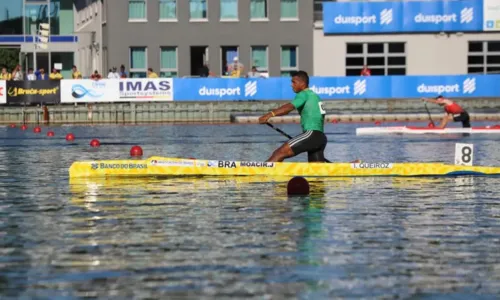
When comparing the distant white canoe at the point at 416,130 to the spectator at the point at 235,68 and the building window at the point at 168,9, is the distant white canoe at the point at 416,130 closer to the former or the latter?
the spectator at the point at 235,68

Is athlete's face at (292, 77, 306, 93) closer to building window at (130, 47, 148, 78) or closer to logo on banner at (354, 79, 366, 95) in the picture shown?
logo on banner at (354, 79, 366, 95)

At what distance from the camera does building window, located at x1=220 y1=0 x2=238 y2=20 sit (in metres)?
66.6

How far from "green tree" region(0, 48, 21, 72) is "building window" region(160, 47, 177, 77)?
1365 centimetres

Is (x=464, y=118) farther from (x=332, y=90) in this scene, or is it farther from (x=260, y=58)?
(x=260, y=58)

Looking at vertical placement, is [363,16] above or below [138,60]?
above

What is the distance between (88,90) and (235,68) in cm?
943

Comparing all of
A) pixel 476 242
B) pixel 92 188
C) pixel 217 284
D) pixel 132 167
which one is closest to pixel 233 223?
pixel 476 242

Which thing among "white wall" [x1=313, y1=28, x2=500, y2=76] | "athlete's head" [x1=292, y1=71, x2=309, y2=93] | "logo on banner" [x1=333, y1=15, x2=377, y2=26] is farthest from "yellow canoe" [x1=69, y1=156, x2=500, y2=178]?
"white wall" [x1=313, y1=28, x2=500, y2=76]

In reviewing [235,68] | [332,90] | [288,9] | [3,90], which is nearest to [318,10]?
[288,9]

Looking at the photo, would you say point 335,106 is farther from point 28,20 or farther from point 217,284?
point 217,284

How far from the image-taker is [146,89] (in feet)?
179

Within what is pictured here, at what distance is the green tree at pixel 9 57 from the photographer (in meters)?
76.5

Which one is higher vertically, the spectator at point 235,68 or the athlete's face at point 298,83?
the spectator at point 235,68

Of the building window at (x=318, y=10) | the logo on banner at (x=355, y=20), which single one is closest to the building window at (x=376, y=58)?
the logo on banner at (x=355, y=20)
